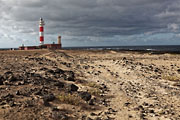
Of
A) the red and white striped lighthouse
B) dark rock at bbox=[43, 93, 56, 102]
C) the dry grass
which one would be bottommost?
the dry grass

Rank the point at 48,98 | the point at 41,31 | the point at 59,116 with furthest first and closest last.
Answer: the point at 41,31
the point at 48,98
the point at 59,116

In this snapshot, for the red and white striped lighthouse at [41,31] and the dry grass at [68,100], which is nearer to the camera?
the dry grass at [68,100]

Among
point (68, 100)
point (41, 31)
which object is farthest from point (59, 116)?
point (41, 31)

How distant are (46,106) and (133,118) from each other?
3893 millimetres

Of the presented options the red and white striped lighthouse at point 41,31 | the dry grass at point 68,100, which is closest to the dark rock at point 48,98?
the dry grass at point 68,100

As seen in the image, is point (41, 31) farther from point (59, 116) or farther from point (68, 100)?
point (59, 116)

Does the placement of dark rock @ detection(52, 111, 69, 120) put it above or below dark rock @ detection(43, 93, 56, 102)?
Result: below

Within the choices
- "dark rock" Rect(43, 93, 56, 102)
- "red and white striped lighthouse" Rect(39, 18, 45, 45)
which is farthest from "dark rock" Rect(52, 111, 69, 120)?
"red and white striped lighthouse" Rect(39, 18, 45, 45)

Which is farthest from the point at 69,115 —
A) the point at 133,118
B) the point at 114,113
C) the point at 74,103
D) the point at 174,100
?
the point at 174,100

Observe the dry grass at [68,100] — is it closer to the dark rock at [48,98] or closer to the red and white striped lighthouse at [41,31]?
the dark rock at [48,98]

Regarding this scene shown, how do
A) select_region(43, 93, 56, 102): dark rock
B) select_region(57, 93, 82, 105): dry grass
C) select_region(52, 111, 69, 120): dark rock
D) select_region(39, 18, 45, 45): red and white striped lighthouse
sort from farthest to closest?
select_region(39, 18, 45, 45): red and white striped lighthouse, select_region(57, 93, 82, 105): dry grass, select_region(43, 93, 56, 102): dark rock, select_region(52, 111, 69, 120): dark rock

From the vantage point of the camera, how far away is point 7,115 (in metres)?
6.95

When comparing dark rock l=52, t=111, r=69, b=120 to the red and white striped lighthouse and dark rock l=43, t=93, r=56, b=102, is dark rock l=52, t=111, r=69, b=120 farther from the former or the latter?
the red and white striped lighthouse

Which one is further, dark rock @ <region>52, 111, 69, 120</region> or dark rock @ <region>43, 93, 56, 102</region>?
dark rock @ <region>43, 93, 56, 102</region>
